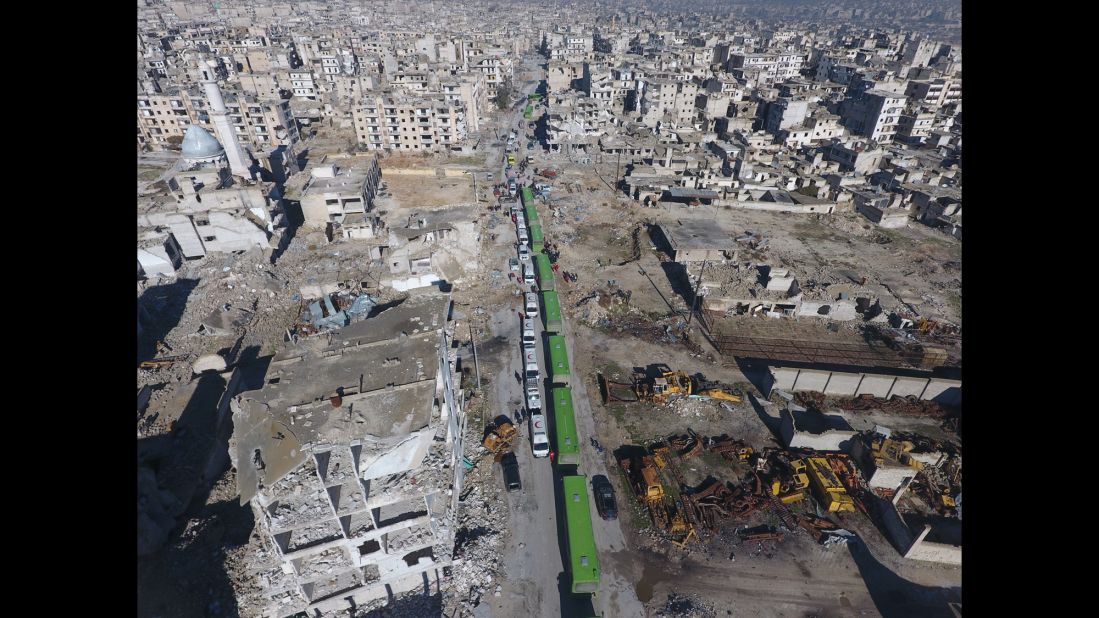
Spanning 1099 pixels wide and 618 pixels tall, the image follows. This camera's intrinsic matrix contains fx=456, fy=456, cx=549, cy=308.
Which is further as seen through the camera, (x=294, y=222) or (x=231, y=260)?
(x=294, y=222)

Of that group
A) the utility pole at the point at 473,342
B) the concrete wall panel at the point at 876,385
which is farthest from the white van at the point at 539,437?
the concrete wall panel at the point at 876,385

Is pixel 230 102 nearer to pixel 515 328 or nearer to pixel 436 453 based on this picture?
pixel 515 328

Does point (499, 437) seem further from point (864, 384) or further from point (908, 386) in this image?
point (908, 386)

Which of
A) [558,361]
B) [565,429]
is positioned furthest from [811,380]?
[565,429]

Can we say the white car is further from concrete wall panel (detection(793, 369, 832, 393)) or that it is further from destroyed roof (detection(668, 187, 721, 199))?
destroyed roof (detection(668, 187, 721, 199))

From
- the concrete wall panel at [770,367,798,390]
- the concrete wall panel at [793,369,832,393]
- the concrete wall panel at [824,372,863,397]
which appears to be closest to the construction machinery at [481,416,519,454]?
the concrete wall panel at [770,367,798,390]
